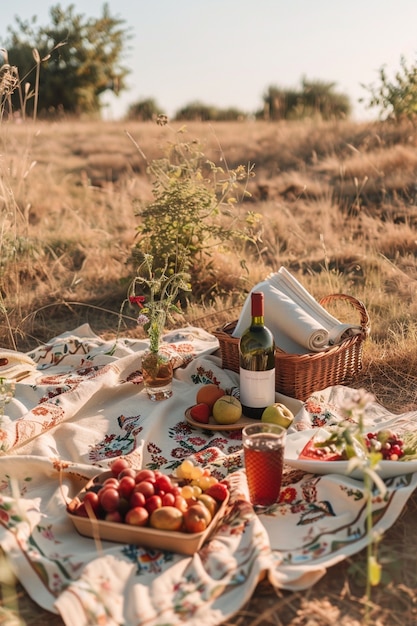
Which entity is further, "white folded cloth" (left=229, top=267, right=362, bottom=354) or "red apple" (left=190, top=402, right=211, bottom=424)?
"white folded cloth" (left=229, top=267, right=362, bottom=354)

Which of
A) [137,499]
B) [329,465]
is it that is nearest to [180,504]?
[137,499]

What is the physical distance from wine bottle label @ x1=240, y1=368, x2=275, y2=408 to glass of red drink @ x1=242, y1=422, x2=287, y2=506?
62 centimetres

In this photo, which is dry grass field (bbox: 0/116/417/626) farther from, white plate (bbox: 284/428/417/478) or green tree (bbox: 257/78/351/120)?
green tree (bbox: 257/78/351/120)

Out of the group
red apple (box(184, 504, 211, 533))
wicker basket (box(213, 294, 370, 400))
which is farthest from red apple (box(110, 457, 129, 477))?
wicker basket (box(213, 294, 370, 400))

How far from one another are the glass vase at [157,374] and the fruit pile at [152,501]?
0.95 m

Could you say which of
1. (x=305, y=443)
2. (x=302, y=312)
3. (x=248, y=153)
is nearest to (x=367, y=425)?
(x=305, y=443)

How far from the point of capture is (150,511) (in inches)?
96.2

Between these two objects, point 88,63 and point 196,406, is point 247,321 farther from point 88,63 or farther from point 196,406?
point 88,63

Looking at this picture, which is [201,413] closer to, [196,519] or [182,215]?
[196,519]

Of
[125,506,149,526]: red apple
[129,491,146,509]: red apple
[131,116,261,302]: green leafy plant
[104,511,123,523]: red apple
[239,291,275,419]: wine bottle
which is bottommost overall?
[104,511,123,523]: red apple

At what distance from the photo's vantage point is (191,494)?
2.55m

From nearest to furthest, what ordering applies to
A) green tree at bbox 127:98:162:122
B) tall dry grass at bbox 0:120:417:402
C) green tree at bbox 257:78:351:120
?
tall dry grass at bbox 0:120:417:402 < green tree at bbox 257:78:351:120 < green tree at bbox 127:98:162:122

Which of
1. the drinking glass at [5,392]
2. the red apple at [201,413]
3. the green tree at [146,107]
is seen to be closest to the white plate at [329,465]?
the red apple at [201,413]

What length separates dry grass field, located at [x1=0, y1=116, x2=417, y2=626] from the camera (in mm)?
2340
